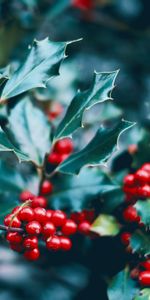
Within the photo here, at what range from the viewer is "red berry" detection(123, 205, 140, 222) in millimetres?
1071

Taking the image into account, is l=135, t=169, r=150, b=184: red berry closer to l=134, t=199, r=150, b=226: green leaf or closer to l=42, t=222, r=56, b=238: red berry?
l=134, t=199, r=150, b=226: green leaf

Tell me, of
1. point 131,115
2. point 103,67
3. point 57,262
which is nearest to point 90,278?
point 57,262

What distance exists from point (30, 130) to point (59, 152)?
12cm

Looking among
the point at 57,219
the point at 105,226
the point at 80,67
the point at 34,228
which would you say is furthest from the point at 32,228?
the point at 80,67

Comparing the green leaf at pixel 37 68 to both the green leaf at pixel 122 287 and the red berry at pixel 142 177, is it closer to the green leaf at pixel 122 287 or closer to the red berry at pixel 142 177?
the red berry at pixel 142 177

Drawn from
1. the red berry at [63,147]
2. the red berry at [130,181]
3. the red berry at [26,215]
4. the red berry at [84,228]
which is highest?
the red berry at [26,215]

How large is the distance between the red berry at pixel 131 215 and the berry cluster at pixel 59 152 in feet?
0.74

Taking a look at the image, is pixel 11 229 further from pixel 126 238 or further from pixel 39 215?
pixel 126 238

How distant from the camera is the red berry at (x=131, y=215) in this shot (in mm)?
1071

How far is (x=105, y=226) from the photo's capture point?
107 cm

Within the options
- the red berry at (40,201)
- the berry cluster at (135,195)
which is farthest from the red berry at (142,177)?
the red berry at (40,201)

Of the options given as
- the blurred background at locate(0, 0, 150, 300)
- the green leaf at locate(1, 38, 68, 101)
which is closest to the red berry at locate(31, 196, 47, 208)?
Result: the blurred background at locate(0, 0, 150, 300)

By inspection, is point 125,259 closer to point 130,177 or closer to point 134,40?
point 130,177

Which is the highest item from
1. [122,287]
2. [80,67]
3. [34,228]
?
[34,228]
